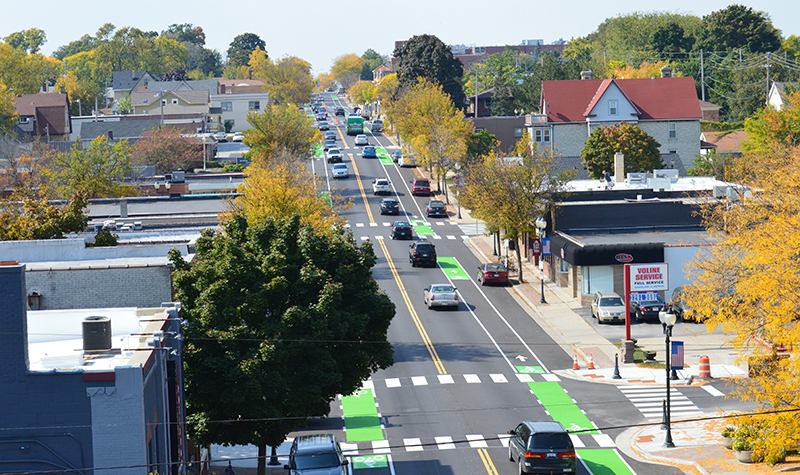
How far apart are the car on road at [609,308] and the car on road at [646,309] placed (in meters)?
0.78

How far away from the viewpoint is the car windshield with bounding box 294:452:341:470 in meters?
24.9

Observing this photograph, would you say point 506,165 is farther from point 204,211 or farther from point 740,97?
point 740,97

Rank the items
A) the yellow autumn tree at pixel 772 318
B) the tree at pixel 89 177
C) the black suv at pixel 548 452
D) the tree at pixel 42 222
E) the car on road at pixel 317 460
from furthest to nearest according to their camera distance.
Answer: the tree at pixel 89 177, the tree at pixel 42 222, the black suv at pixel 548 452, the yellow autumn tree at pixel 772 318, the car on road at pixel 317 460

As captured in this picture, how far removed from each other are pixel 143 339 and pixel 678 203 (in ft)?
145

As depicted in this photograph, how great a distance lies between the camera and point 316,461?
25.0m

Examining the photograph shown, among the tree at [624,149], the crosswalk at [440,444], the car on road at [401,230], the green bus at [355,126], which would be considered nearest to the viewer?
the crosswalk at [440,444]

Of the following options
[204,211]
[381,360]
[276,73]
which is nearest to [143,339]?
[381,360]

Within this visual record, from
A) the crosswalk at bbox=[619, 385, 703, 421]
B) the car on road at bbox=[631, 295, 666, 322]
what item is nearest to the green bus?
the car on road at bbox=[631, 295, 666, 322]

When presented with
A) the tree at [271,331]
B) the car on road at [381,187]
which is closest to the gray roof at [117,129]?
the car on road at [381,187]

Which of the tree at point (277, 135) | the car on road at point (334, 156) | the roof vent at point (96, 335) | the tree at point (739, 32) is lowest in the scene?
the roof vent at point (96, 335)

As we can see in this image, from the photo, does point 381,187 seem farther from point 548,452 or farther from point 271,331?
point 548,452

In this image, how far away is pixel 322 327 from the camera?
1017 inches

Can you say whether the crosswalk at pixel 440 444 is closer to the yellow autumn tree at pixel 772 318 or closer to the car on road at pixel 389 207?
the yellow autumn tree at pixel 772 318

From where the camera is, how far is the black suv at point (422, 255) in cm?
6038
